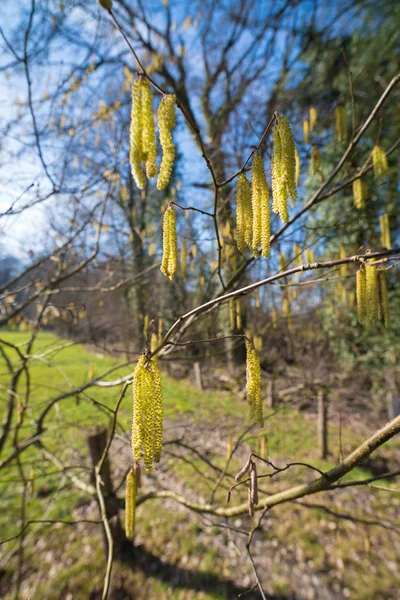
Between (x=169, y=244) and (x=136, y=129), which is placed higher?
(x=136, y=129)

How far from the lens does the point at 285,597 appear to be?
271 cm

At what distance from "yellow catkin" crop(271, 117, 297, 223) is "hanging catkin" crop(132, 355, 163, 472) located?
504 millimetres

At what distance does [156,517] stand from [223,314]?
4.93 meters

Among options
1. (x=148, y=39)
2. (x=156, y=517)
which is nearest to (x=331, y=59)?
(x=148, y=39)

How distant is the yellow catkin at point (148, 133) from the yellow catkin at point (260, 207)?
10.5 inches

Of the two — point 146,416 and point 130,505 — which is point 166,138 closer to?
point 146,416

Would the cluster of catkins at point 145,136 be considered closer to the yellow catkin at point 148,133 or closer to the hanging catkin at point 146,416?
the yellow catkin at point 148,133

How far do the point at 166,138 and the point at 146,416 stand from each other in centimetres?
65

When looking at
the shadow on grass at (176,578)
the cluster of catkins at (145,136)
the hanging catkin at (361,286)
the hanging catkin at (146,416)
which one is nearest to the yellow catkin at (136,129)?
the cluster of catkins at (145,136)

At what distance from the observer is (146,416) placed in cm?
67

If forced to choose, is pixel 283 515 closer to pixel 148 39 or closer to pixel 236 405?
pixel 236 405

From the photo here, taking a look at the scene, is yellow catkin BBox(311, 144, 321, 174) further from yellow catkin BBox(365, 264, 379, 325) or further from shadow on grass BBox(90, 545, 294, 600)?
shadow on grass BBox(90, 545, 294, 600)

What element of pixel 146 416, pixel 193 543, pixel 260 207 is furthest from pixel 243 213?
pixel 193 543

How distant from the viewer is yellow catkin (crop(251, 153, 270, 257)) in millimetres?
743
